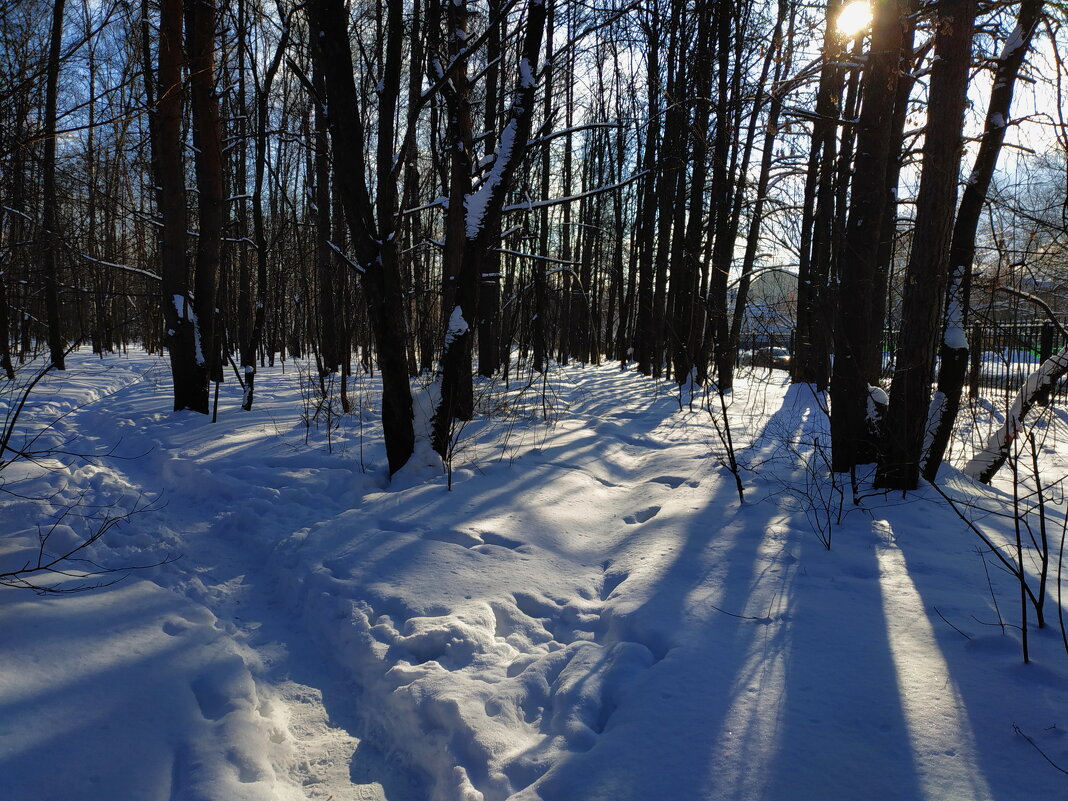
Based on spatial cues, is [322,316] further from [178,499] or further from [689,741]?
[689,741]

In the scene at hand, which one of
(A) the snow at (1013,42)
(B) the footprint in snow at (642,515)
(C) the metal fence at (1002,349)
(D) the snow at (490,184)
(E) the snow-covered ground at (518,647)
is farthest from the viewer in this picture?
(A) the snow at (1013,42)

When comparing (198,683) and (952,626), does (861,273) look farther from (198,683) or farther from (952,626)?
(198,683)

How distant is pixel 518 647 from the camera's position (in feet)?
8.87

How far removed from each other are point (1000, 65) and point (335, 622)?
6.96 meters

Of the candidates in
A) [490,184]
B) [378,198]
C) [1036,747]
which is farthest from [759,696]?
[378,198]

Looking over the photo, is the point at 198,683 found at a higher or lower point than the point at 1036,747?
lower

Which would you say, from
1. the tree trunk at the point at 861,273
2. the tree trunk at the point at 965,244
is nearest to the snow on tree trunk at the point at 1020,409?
the tree trunk at the point at 965,244

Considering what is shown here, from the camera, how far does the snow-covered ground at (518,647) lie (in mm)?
1871

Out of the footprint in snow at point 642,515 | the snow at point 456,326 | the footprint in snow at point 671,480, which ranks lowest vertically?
the footprint in snow at point 642,515

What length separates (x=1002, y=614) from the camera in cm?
262

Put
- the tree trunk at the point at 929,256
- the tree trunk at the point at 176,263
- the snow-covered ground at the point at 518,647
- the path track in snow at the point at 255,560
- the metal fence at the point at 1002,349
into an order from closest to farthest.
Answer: the snow-covered ground at the point at 518,647 < the path track in snow at the point at 255,560 < the tree trunk at the point at 929,256 < the metal fence at the point at 1002,349 < the tree trunk at the point at 176,263

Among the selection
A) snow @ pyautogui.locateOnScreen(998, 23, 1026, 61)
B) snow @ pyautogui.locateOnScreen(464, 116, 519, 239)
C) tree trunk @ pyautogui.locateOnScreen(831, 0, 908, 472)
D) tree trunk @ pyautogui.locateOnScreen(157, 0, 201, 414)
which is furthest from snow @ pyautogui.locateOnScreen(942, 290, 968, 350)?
tree trunk @ pyautogui.locateOnScreen(157, 0, 201, 414)

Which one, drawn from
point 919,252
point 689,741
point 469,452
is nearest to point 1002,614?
point 689,741

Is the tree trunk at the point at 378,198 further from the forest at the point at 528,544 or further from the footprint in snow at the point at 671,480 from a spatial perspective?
the footprint in snow at the point at 671,480
